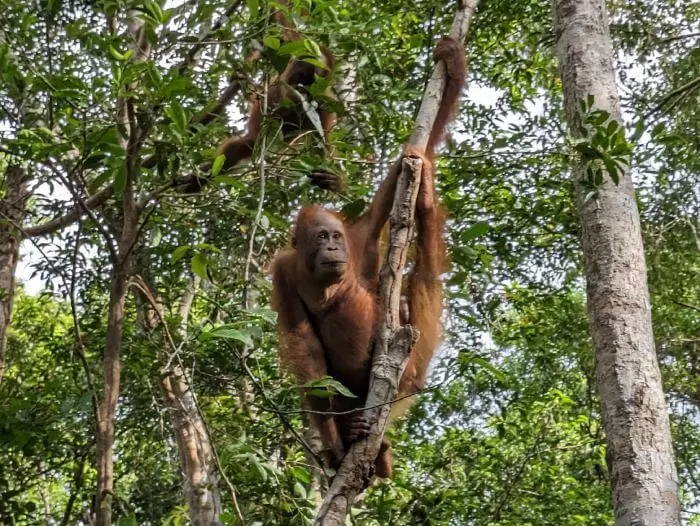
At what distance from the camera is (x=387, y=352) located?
8.68 ft

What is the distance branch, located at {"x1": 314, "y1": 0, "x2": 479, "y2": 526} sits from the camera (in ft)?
7.71

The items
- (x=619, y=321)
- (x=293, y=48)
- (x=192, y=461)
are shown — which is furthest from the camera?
(x=192, y=461)

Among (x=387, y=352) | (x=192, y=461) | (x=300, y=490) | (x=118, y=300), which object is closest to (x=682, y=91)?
(x=300, y=490)

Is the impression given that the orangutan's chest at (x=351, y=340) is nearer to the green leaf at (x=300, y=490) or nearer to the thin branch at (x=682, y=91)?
the green leaf at (x=300, y=490)

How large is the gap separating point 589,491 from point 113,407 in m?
5.68

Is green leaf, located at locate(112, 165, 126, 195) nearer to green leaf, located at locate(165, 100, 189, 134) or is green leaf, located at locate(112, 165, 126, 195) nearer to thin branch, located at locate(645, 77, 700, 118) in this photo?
green leaf, located at locate(165, 100, 189, 134)

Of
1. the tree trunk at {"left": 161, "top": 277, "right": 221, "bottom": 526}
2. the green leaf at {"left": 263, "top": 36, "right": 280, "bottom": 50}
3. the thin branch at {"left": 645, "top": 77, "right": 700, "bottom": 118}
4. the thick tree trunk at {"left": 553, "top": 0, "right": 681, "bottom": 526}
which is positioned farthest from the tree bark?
the thin branch at {"left": 645, "top": 77, "right": 700, "bottom": 118}

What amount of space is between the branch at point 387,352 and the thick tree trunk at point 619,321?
2.77 feet

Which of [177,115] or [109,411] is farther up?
[177,115]

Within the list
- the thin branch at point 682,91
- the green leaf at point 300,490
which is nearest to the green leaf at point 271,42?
the green leaf at point 300,490

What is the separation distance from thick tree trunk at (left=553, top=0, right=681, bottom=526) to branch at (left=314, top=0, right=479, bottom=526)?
84cm

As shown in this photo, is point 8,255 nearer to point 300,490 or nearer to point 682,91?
point 300,490

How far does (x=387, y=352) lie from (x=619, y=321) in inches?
52.0

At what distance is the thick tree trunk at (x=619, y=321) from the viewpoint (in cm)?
321
